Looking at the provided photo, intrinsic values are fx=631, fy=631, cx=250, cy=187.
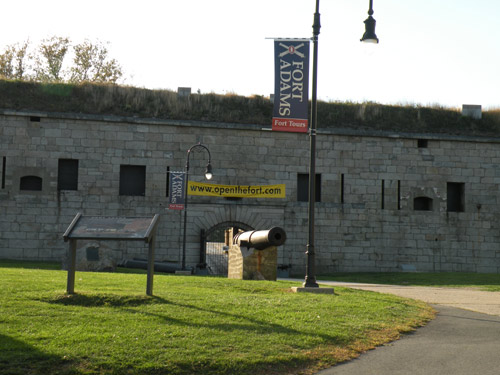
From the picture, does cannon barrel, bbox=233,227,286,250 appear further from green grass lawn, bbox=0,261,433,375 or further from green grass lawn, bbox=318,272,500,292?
green grass lawn, bbox=318,272,500,292

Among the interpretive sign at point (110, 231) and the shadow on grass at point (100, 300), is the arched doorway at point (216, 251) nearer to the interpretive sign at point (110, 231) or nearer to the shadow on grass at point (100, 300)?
the interpretive sign at point (110, 231)

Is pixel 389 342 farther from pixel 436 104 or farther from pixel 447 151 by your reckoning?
pixel 436 104

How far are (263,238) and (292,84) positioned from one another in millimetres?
3430

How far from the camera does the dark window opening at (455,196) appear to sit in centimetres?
2741

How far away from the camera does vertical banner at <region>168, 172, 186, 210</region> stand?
23.3 meters

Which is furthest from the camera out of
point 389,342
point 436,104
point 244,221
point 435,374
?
point 436,104

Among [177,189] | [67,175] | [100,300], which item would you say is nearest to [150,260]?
[100,300]

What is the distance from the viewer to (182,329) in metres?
7.22

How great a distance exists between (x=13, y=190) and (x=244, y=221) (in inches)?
361

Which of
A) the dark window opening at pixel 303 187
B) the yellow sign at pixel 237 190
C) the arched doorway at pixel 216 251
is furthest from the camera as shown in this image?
the dark window opening at pixel 303 187

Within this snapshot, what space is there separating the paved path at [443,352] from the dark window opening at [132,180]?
17251 millimetres

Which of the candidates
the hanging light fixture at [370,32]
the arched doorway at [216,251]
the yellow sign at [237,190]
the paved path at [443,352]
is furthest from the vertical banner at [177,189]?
the paved path at [443,352]

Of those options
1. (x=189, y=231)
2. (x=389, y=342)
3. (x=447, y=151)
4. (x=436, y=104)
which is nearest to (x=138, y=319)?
(x=389, y=342)

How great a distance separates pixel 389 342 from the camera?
24.9 ft
